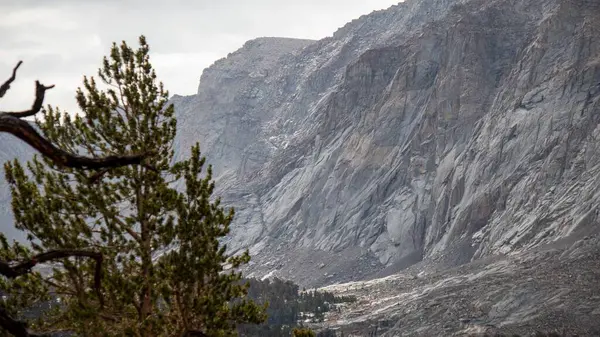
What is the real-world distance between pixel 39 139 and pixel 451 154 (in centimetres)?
14492

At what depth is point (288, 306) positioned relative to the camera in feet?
372

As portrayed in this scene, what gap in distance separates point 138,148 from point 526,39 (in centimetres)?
14933

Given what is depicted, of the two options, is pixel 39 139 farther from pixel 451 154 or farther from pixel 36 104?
pixel 451 154

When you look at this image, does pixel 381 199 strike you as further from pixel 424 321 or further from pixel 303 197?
pixel 424 321

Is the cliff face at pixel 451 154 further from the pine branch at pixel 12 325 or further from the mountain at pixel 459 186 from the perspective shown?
the pine branch at pixel 12 325

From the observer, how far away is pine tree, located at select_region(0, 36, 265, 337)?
1734cm

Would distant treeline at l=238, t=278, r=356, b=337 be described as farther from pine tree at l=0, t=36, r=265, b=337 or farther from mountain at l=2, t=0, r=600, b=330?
pine tree at l=0, t=36, r=265, b=337

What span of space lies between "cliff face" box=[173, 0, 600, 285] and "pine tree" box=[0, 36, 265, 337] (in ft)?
283

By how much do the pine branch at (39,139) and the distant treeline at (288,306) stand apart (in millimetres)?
83220

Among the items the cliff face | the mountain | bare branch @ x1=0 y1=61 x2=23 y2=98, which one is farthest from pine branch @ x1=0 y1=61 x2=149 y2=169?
the cliff face

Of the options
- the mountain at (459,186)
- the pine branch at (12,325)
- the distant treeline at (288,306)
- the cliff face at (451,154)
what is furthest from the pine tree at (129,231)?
the cliff face at (451,154)

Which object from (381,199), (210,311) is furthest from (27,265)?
(381,199)

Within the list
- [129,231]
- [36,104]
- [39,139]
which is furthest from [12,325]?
[129,231]

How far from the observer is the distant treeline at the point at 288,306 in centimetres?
9488
